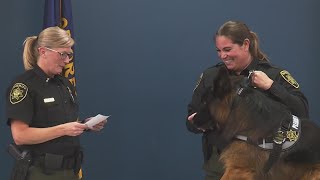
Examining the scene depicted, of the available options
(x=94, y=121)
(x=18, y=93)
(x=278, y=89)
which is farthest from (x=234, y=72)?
(x=18, y=93)

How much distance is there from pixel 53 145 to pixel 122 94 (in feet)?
4.92

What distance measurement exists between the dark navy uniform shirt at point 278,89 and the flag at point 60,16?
120 centimetres

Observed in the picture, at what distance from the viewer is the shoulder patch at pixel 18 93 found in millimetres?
2203

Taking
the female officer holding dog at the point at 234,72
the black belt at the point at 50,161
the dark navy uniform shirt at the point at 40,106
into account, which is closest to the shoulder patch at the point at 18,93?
the dark navy uniform shirt at the point at 40,106

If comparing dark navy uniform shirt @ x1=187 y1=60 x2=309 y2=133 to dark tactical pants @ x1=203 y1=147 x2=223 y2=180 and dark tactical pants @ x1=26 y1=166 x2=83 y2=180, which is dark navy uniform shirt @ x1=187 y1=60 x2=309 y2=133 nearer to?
dark tactical pants @ x1=203 y1=147 x2=223 y2=180

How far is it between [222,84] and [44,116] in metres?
0.93

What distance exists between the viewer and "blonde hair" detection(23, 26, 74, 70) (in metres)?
2.29

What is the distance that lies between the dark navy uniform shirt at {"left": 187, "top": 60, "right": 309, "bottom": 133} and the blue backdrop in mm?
1362

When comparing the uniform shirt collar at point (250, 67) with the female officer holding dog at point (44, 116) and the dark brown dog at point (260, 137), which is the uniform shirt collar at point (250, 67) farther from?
the female officer holding dog at point (44, 116)

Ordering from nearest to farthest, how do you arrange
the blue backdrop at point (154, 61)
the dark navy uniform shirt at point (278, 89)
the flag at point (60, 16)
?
1. the dark navy uniform shirt at point (278, 89)
2. the flag at point (60, 16)
3. the blue backdrop at point (154, 61)

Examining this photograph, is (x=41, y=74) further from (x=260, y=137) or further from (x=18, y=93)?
(x=260, y=137)

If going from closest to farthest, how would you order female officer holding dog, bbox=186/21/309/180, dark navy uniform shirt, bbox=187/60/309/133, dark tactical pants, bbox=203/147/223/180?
dark navy uniform shirt, bbox=187/60/309/133 < female officer holding dog, bbox=186/21/309/180 < dark tactical pants, bbox=203/147/223/180

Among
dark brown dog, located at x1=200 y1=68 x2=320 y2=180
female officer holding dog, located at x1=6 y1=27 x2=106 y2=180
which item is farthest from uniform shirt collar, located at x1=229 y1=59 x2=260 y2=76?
female officer holding dog, located at x1=6 y1=27 x2=106 y2=180

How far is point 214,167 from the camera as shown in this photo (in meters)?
2.29
